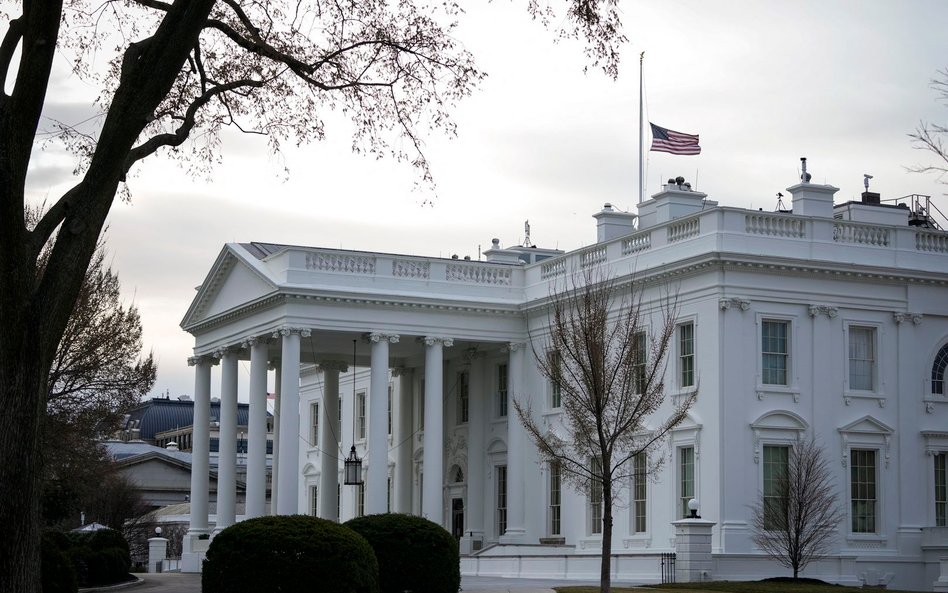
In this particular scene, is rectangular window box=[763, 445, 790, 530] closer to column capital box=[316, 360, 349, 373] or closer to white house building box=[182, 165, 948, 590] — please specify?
white house building box=[182, 165, 948, 590]

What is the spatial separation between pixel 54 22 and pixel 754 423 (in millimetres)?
28336

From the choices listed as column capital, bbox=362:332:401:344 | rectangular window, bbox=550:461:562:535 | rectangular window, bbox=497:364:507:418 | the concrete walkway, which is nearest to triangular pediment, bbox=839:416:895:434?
the concrete walkway

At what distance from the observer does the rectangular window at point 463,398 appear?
53562 mm

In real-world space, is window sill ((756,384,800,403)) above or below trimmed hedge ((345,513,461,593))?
above

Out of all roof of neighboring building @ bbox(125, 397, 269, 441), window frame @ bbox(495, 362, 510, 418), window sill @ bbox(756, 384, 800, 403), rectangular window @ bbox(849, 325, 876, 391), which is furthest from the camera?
roof of neighboring building @ bbox(125, 397, 269, 441)

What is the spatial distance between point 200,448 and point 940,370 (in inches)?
1057

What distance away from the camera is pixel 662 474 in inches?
1625

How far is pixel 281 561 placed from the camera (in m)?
21.0

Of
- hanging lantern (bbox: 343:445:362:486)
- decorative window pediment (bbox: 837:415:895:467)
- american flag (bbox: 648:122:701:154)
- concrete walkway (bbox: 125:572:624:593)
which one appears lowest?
concrete walkway (bbox: 125:572:624:593)

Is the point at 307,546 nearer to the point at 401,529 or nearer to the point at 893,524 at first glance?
the point at 401,529

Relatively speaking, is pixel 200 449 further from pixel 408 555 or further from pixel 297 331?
pixel 408 555

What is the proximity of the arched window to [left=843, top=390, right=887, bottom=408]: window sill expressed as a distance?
224cm

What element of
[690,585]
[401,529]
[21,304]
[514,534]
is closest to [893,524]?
[690,585]

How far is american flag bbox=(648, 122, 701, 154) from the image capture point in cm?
4441
